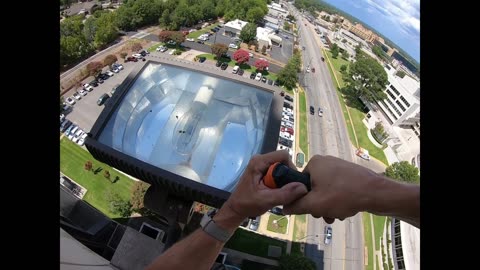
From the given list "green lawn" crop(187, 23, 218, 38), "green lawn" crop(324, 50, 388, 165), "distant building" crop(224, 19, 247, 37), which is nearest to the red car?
"green lawn" crop(324, 50, 388, 165)

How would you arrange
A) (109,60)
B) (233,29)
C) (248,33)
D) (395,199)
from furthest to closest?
(233,29)
(248,33)
(109,60)
(395,199)

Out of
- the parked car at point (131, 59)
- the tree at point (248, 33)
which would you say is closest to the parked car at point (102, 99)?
the parked car at point (131, 59)

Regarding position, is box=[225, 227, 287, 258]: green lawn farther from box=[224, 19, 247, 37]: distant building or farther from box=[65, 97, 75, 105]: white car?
box=[224, 19, 247, 37]: distant building

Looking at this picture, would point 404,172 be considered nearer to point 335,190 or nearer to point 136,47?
point 335,190

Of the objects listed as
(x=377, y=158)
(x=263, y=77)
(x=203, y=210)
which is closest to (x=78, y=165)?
(x=203, y=210)

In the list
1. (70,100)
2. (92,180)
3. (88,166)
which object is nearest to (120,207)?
(92,180)

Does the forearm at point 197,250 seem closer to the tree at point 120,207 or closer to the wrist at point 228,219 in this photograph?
the wrist at point 228,219
